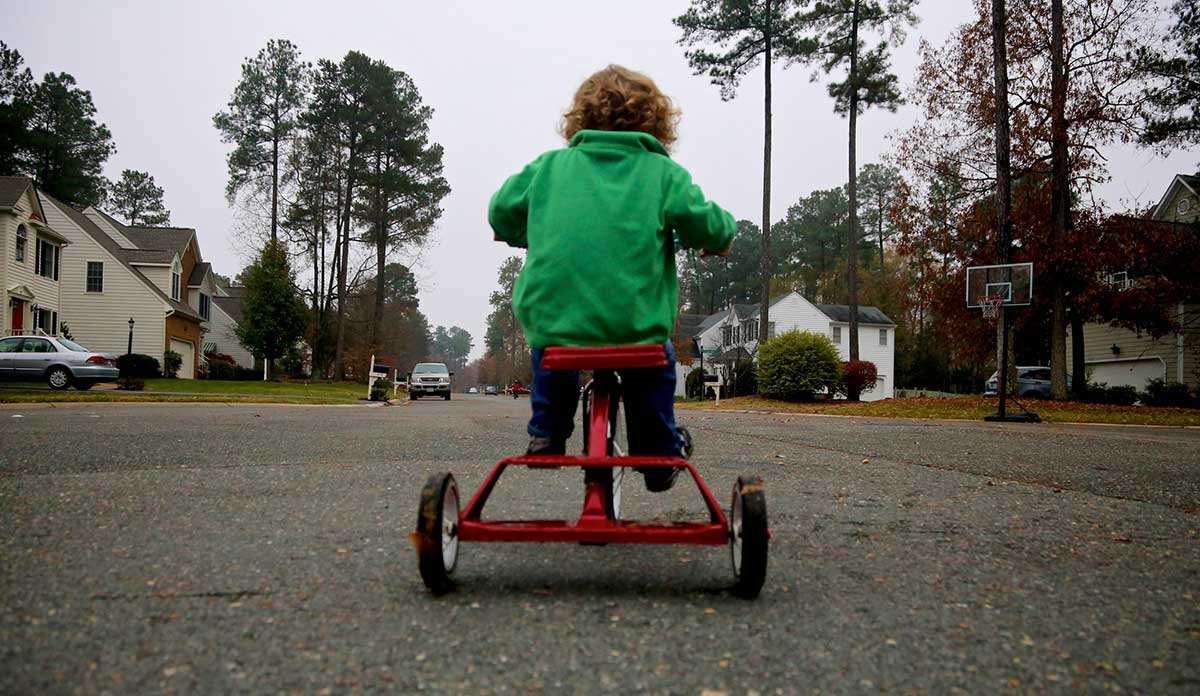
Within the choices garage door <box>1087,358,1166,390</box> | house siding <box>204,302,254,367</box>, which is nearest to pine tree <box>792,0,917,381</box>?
garage door <box>1087,358,1166,390</box>

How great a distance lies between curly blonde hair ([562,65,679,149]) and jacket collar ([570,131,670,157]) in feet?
0.68

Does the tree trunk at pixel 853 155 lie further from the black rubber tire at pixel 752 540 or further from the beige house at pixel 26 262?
the beige house at pixel 26 262

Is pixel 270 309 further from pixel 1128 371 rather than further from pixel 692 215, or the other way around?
pixel 692 215

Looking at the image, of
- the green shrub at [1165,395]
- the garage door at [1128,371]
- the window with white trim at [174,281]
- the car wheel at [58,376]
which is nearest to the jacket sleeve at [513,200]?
the car wheel at [58,376]

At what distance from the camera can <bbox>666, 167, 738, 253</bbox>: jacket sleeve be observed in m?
2.64

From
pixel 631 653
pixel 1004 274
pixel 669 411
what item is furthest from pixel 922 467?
pixel 1004 274

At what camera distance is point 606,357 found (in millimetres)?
2318

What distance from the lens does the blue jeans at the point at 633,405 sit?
2.76 m

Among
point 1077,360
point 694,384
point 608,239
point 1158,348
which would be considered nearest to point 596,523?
point 608,239

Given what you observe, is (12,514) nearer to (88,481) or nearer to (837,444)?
(88,481)

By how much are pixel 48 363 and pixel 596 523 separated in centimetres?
2426

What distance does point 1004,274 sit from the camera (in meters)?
13.6

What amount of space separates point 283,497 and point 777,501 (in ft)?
8.05

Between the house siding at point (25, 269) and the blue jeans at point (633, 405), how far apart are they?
30958mm
